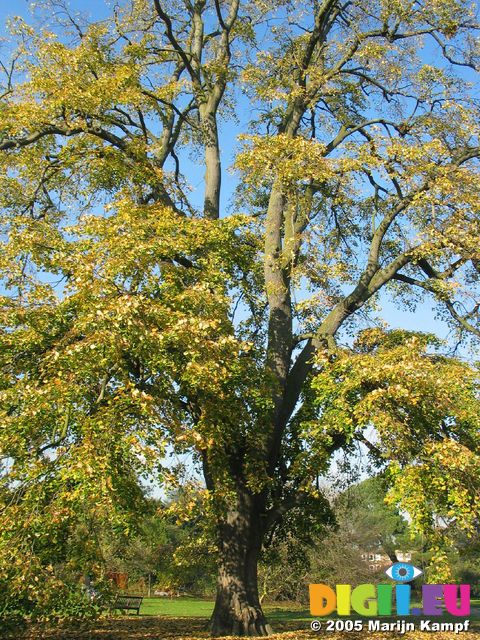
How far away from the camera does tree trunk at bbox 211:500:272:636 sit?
11672 millimetres

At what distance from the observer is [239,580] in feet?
39.4

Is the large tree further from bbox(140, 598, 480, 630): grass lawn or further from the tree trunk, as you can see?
bbox(140, 598, 480, 630): grass lawn

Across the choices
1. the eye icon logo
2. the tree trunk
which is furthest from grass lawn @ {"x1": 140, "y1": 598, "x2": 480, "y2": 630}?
the eye icon logo

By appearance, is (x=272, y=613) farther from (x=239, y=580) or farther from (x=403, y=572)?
(x=403, y=572)

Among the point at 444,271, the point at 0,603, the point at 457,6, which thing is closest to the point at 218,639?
the point at 0,603

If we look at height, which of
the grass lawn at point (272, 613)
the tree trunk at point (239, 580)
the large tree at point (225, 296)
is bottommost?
the grass lawn at point (272, 613)

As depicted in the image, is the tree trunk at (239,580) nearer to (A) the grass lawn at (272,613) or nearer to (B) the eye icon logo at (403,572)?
(B) the eye icon logo at (403,572)

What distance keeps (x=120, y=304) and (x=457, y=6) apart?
11.6 metres

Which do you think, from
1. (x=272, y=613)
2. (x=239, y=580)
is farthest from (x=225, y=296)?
(x=272, y=613)

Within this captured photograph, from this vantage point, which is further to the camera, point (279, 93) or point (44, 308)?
point (279, 93)

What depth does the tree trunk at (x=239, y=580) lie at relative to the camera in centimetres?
1167

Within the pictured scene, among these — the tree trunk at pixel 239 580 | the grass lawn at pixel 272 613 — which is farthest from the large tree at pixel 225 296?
the grass lawn at pixel 272 613

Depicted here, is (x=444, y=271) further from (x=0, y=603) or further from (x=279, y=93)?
(x=0, y=603)

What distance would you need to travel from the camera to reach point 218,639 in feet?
36.3
